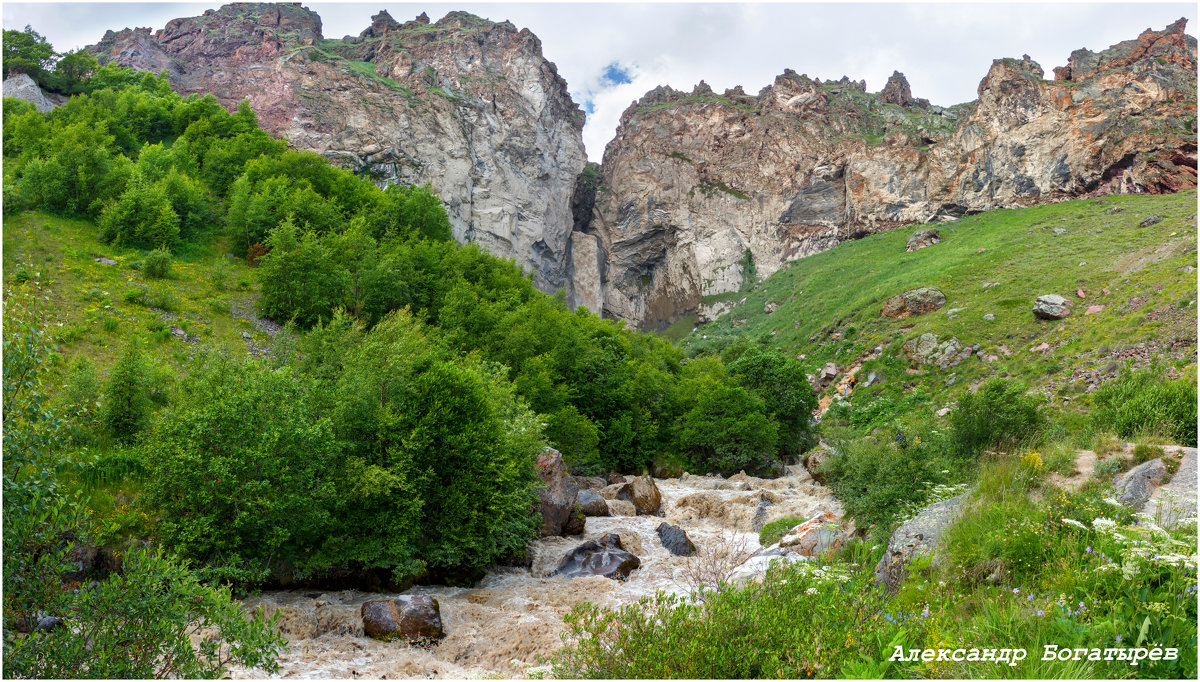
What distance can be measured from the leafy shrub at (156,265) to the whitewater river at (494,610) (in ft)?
91.7

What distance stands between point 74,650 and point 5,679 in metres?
0.70

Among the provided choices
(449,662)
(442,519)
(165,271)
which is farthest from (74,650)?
(165,271)

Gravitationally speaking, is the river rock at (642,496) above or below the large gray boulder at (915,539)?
below

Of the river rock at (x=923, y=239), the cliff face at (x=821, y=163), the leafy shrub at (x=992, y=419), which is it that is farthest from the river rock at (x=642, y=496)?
the cliff face at (x=821, y=163)

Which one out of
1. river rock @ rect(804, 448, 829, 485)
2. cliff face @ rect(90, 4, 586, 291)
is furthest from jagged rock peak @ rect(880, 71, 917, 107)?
river rock @ rect(804, 448, 829, 485)

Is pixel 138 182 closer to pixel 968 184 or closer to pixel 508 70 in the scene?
pixel 508 70

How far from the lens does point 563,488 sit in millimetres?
26109

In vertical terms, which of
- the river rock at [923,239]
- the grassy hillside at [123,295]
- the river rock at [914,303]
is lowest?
the grassy hillside at [123,295]

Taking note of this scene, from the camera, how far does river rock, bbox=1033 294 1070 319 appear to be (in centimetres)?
4797

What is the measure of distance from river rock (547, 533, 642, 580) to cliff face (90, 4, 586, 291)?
3248 inches

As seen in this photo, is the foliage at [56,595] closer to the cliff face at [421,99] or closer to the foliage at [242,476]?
the foliage at [242,476]

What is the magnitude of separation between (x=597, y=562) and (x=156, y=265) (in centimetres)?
3350

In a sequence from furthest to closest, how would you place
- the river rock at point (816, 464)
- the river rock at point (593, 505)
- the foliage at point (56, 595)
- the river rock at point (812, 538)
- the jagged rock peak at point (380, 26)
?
1. the jagged rock peak at point (380, 26)
2. the river rock at point (816, 464)
3. the river rock at point (593, 505)
4. the river rock at point (812, 538)
5. the foliage at point (56, 595)

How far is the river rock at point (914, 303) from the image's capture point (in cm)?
6228
